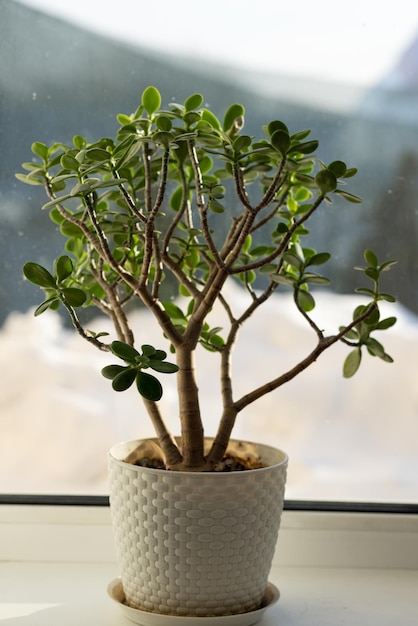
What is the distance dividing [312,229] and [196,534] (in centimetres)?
53

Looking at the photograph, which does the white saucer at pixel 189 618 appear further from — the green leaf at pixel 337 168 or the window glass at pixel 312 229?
the green leaf at pixel 337 168

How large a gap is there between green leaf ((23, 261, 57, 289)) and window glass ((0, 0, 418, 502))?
1.21 ft

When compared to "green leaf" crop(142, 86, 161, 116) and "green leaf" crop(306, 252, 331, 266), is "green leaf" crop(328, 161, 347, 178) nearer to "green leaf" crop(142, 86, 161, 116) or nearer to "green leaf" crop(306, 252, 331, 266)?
"green leaf" crop(306, 252, 331, 266)

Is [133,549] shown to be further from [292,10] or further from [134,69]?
[292,10]

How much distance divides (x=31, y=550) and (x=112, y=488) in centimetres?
30

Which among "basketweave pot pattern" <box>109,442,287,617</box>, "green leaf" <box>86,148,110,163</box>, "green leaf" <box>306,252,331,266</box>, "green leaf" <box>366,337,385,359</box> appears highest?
"green leaf" <box>86,148,110,163</box>

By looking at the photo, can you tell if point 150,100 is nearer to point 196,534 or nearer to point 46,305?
point 46,305

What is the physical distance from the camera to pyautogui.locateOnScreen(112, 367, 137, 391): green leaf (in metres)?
0.74

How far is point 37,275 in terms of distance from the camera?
0.81m

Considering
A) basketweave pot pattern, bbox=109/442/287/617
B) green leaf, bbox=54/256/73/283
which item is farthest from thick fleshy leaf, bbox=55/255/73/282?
basketweave pot pattern, bbox=109/442/287/617

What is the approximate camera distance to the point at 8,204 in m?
1.16

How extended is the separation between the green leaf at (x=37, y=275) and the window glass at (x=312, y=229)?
1.21 feet

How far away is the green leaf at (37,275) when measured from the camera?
807 mm

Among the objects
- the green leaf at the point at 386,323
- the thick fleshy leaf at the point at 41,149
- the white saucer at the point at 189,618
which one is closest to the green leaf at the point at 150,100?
the thick fleshy leaf at the point at 41,149
